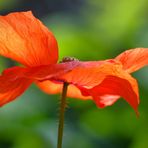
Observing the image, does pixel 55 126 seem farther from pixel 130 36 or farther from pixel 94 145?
pixel 130 36

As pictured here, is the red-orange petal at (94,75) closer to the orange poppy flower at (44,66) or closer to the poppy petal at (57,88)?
the orange poppy flower at (44,66)

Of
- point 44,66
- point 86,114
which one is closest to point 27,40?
point 44,66

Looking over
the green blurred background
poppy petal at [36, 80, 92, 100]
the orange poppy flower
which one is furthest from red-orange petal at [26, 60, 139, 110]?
the green blurred background

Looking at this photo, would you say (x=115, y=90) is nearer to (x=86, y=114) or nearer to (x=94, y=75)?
(x=94, y=75)

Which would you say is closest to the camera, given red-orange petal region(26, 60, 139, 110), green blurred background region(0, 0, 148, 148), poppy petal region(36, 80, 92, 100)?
red-orange petal region(26, 60, 139, 110)

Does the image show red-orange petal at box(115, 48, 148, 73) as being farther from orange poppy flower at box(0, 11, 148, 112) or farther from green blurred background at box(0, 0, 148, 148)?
green blurred background at box(0, 0, 148, 148)

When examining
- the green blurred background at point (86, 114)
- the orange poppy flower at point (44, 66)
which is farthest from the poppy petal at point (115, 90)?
the green blurred background at point (86, 114)
